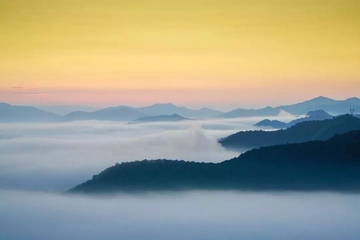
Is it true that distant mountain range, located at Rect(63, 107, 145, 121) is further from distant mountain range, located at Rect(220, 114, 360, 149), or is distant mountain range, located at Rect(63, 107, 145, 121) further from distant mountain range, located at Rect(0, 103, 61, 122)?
distant mountain range, located at Rect(220, 114, 360, 149)

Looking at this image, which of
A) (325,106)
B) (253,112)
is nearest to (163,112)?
(253,112)

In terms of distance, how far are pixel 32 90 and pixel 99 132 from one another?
31.4 inches

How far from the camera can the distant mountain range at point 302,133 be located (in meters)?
4.50

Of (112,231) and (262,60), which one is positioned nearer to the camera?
(112,231)

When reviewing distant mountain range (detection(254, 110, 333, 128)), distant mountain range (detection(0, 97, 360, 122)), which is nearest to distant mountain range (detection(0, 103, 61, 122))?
distant mountain range (detection(0, 97, 360, 122))

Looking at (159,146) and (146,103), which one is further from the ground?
(146,103)

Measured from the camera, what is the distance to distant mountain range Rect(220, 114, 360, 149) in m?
4.50

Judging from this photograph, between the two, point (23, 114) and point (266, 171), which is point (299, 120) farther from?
point (23, 114)

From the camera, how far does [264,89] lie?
462 cm

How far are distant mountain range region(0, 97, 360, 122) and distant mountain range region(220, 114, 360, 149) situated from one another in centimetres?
12

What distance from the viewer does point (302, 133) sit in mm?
4551

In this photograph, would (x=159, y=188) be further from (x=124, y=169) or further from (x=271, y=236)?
(x=271, y=236)

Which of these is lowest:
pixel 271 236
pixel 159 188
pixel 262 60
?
pixel 271 236

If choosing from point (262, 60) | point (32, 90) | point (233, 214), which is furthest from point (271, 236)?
point (32, 90)
